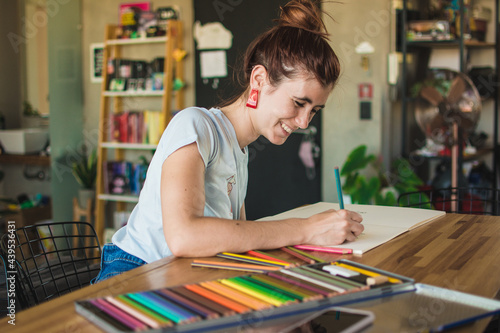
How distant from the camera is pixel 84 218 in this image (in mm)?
4844

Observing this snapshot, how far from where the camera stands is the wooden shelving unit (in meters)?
4.23

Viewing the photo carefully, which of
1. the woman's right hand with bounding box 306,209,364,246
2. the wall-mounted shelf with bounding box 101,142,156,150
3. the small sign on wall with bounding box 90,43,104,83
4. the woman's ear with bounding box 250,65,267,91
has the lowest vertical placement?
the woman's right hand with bounding box 306,209,364,246

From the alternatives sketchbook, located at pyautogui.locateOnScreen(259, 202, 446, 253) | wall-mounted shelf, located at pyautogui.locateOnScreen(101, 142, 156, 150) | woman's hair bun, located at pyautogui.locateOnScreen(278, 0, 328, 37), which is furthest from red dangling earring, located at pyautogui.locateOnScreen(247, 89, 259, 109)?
wall-mounted shelf, located at pyautogui.locateOnScreen(101, 142, 156, 150)

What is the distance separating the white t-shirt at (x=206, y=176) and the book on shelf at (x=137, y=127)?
2.82m

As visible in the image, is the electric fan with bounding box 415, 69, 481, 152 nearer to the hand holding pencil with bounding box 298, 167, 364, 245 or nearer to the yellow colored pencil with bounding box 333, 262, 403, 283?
the hand holding pencil with bounding box 298, 167, 364, 245

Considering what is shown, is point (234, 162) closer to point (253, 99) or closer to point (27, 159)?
point (253, 99)

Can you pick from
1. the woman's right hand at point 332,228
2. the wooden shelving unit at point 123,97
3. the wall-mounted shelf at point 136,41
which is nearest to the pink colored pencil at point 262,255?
the woman's right hand at point 332,228

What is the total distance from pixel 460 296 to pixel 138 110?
4.12 meters

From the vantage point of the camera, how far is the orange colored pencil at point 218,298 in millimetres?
835

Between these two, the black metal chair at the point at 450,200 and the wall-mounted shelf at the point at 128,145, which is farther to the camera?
the wall-mounted shelf at the point at 128,145

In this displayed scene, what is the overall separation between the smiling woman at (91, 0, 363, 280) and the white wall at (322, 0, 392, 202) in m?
2.46

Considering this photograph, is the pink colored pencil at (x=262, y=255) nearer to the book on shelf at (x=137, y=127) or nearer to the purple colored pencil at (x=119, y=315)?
the purple colored pencil at (x=119, y=315)

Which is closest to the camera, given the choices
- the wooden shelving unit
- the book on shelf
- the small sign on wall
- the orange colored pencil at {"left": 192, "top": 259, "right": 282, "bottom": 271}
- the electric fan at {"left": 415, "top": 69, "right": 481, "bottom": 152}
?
the orange colored pencil at {"left": 192, "top": 259, "right": 282, "bottom": 271}

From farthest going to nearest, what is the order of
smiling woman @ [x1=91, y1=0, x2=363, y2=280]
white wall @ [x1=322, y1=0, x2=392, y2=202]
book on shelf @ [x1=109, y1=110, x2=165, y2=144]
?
book on shelf @ [x1=109, y1=110, x2=165, y2=144]
white wall @ [x1=322, y1=0, x2=392, y2=202]
smiling woman @ [x1=91, y1=0, x2=363, y2=280]
